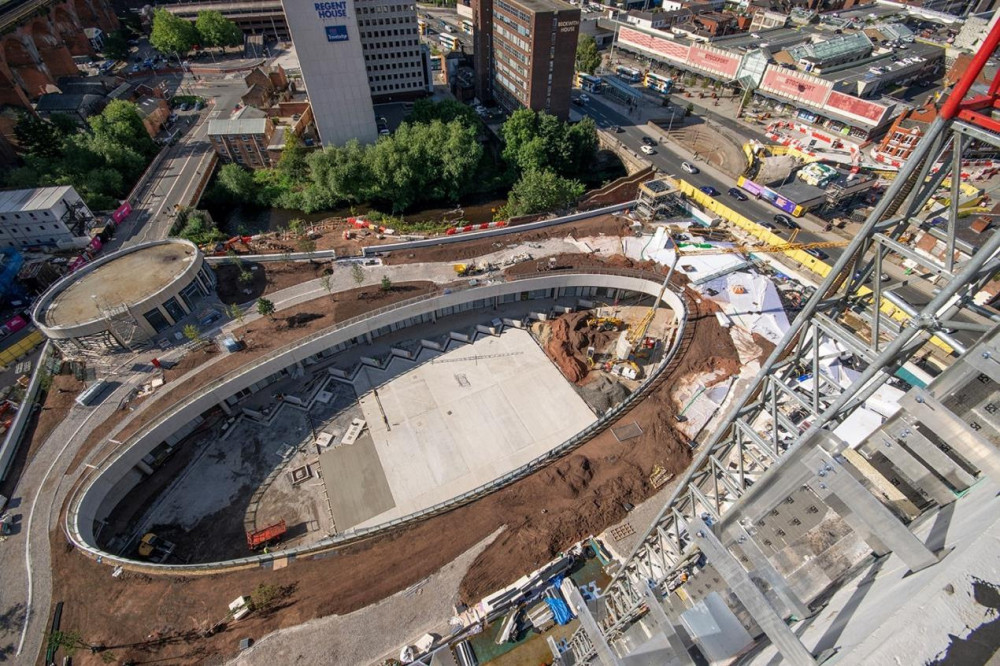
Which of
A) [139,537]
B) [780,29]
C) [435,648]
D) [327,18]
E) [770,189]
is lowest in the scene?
[139,537]

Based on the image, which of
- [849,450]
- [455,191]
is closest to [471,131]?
[455,191]

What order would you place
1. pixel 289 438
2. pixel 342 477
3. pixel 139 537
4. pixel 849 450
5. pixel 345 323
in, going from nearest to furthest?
pixel 849 450 < pixel 139 537 < pixel 342 477 < pixel 289 438 < pixel 345 323

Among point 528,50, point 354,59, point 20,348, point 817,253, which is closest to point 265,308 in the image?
point 20,348

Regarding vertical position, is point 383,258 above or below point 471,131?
below

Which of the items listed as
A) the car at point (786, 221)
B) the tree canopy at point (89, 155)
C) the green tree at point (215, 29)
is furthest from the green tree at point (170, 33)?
the car at point (786, 221)

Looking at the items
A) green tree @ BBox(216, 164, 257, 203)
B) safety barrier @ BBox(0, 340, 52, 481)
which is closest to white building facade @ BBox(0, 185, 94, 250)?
green tree @ BBox(216, 164, 257, 203)

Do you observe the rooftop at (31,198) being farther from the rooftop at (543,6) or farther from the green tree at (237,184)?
the rooftop at (543,6)

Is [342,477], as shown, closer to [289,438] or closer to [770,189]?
[289,438]
